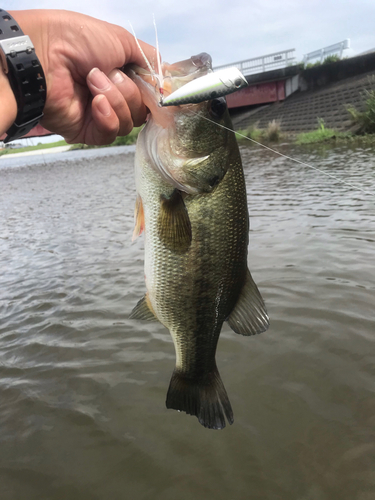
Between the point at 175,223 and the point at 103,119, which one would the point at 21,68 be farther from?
the point at 175,223

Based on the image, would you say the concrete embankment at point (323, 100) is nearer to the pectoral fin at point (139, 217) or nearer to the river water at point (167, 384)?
the river water at point (167, 384)

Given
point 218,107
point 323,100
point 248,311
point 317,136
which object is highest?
point 323,100

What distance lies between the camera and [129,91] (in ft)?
6.84

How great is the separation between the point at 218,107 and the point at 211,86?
439 millimetres

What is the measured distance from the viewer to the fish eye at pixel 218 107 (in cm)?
188

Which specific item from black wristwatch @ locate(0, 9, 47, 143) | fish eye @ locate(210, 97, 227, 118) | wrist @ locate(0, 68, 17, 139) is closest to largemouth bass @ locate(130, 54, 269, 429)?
fish eye @ locate(210, 97, 227, 118)

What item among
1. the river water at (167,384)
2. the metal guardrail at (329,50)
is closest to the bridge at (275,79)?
the metal guardrail at (329,50)

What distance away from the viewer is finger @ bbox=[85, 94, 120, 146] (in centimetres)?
196

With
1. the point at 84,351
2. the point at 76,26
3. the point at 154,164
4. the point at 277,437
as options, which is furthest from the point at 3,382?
the point at 76,26

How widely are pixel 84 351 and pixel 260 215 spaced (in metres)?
5.22

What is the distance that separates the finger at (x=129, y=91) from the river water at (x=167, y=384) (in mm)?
2346

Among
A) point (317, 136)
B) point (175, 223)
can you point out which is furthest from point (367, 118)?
point (175, 223)

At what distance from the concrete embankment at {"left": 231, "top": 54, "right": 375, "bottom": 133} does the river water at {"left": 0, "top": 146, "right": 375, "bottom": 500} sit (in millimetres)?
18590

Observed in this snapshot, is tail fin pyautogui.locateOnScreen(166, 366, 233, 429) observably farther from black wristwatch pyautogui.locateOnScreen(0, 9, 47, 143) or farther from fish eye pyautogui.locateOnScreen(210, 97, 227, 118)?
black wristwatch pyautogui.locateOnScreen(0, 9, 47, 143)
